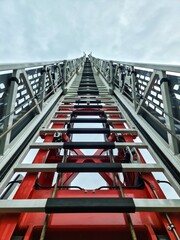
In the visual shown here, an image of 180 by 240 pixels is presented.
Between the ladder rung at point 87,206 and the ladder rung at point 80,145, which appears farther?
the ladder rung at point 80,145

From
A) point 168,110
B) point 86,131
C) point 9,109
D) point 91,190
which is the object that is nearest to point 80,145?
point 86,131

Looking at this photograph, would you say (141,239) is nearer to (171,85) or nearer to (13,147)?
(13,147)

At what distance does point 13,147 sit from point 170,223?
1272 mm

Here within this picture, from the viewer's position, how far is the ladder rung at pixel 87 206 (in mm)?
1096

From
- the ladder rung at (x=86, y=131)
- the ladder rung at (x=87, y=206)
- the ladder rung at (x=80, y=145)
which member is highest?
the ladder rung at (x=86, y=131)

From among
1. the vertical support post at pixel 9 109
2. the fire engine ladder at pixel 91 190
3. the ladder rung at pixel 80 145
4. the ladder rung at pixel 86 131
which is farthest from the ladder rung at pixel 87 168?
the ladder rung at pixel 86 131

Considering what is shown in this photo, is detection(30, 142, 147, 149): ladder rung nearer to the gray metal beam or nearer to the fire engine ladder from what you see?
the fire engine ladder

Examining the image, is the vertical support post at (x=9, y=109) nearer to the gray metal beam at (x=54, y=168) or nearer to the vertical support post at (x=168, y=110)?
the gray metal beam at (x=54, y=168)

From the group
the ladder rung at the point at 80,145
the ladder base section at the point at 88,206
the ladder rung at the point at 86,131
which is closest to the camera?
the ladder base section at the point at 88,206

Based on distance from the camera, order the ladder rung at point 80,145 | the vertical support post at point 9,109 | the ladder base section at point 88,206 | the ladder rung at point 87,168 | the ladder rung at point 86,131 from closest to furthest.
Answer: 1. the ladder base section at point 88,206
2. the ladder rung at point 87,168
3. the vertical support post at point 9,109
4. the ladder rung at point 80,145
5. the ladder rung at point 86,131

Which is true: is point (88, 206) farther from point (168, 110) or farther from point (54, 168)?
point (168, 110)

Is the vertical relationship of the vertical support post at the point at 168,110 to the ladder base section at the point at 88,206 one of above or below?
above

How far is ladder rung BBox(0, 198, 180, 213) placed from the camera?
1096 mm

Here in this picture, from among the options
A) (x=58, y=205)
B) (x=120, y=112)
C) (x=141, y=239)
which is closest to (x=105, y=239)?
(x=141, y=239)
